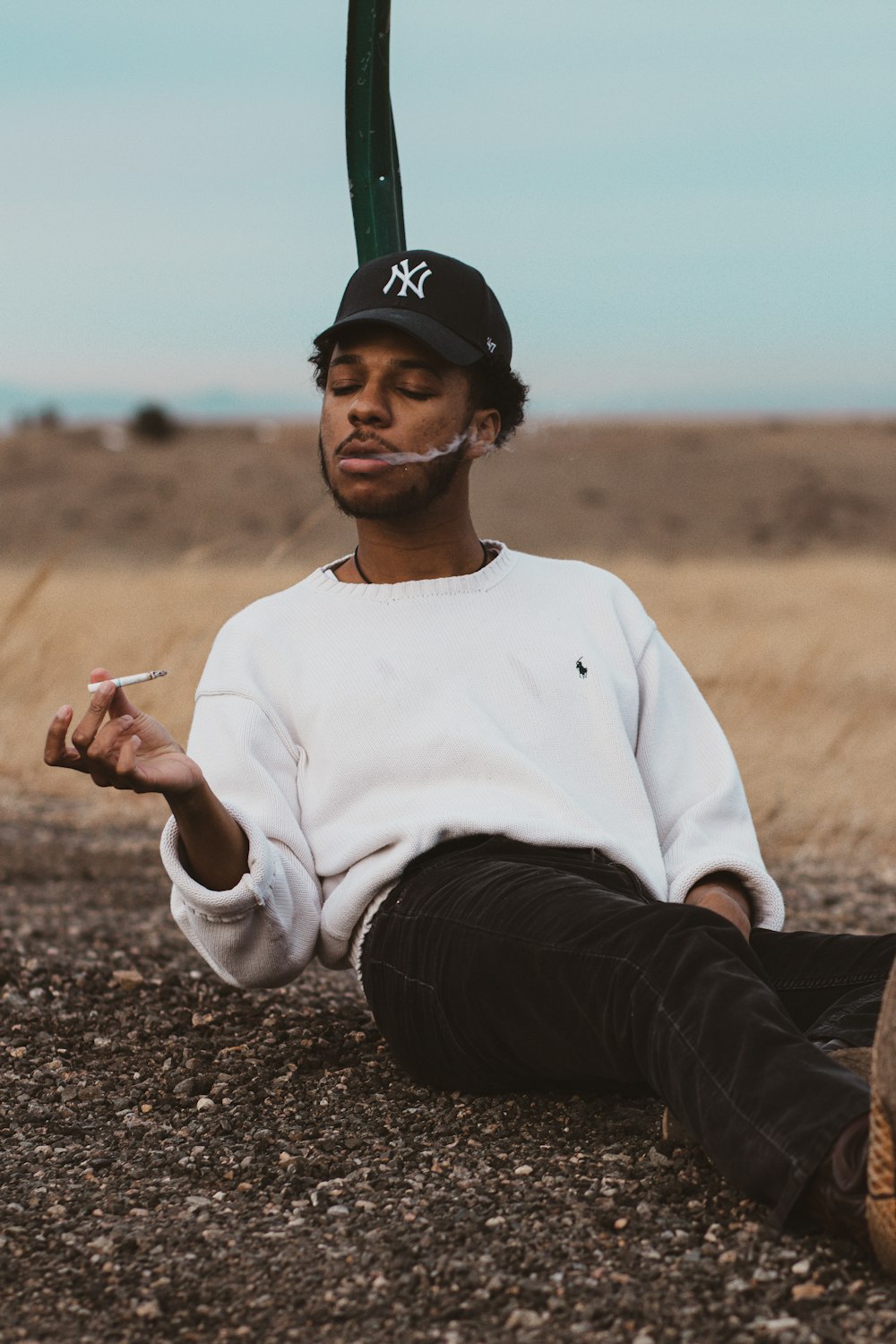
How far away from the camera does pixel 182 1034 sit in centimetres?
324

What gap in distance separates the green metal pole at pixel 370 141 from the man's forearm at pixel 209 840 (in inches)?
67.2

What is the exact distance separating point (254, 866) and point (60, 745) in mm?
407

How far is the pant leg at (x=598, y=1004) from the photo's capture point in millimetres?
1932

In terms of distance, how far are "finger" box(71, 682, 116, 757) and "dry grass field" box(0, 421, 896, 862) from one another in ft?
5.97

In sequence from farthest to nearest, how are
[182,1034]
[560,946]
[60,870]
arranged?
1. [60,870]
2. [182,1034]
3. [560,946]

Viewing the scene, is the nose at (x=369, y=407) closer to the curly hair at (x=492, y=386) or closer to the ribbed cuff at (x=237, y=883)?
the curly hair at (x=492, y=386)

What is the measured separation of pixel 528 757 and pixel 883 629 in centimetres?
1082

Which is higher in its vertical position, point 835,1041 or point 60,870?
point 835,1041

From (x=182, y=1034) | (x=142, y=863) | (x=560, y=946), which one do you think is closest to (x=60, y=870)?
(x=142, y=863)

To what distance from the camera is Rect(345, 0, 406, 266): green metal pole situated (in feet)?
12.2

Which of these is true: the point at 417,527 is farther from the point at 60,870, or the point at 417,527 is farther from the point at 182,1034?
the point at 60,870

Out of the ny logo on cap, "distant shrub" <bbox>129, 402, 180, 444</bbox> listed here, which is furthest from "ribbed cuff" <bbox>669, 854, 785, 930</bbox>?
"distant shrub" <bbox>129, 402, 180, 444</bbox>

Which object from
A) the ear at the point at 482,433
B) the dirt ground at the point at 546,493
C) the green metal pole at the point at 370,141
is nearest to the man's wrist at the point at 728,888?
the ear at the point at 482,433

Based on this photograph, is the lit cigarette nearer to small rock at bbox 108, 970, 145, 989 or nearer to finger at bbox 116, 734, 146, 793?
finger at bbox 116, 734, 146, 793
